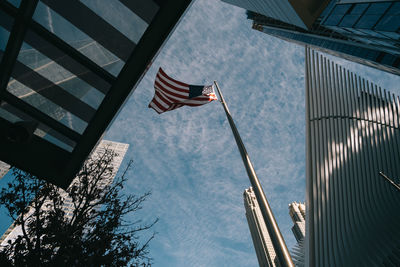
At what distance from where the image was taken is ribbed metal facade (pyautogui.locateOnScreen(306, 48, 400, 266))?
710 inches

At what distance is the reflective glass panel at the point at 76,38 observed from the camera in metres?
3.75

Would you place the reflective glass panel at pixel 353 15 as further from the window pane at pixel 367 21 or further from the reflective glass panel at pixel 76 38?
the reflective glass panel at pixel 76 38

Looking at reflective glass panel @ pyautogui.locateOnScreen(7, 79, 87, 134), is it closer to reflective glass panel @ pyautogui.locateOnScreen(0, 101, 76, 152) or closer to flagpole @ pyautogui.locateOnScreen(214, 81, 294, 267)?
reflective glass panel @ pyautogui.locateOnScreen(0, 101, 76, 152)

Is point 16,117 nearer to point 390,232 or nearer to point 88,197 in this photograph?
point 88,197

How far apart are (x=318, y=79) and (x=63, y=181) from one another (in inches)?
1039

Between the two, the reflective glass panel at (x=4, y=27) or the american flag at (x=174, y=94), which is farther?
the american flag at (x=174, y=94)

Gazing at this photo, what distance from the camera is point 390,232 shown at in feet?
71.0

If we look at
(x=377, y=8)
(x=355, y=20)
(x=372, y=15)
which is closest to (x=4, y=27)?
(x=377, y=8)

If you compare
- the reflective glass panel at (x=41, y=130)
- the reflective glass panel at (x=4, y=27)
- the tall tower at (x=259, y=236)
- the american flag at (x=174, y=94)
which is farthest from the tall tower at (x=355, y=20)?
the tall tower at (x=259, y=236)

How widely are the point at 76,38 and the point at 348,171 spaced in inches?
1023

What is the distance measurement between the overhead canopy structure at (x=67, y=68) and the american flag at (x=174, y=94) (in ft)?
13.8

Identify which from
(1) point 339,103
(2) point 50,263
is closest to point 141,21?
(2) point 50,263

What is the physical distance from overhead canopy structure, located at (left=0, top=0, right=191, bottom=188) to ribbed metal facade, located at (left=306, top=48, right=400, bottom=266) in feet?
60.3

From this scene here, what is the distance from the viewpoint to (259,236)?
73812 millimetres
